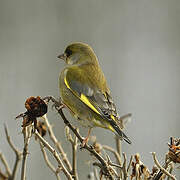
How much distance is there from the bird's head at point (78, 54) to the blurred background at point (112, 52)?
236cm

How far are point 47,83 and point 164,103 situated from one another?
131 cm

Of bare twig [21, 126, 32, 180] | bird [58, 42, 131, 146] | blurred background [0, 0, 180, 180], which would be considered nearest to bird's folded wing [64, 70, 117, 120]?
bird [58, 42, 131, 146]

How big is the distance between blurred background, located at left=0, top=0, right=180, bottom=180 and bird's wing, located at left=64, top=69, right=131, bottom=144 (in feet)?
8.51

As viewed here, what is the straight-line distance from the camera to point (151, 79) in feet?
17.4

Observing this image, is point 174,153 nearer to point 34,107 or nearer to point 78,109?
point 34,107

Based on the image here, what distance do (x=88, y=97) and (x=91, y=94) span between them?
0.7 inches

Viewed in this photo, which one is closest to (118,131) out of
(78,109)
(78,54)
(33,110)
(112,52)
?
(78,109)

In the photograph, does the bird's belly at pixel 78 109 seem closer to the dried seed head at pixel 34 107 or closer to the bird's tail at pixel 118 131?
the bird's tail at pixel 118 131

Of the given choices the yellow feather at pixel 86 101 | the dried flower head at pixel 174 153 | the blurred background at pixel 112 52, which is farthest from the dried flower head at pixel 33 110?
the blurred background at pixel 112 52

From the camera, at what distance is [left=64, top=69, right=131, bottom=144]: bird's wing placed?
5.92 ft

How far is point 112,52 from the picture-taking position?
5141mm

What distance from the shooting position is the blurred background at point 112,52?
187 inches

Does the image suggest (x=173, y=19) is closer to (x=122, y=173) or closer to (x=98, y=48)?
(x=98, y=48)

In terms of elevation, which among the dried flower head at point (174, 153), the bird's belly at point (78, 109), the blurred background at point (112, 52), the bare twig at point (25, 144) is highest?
the blurred background at point (112, 52)
